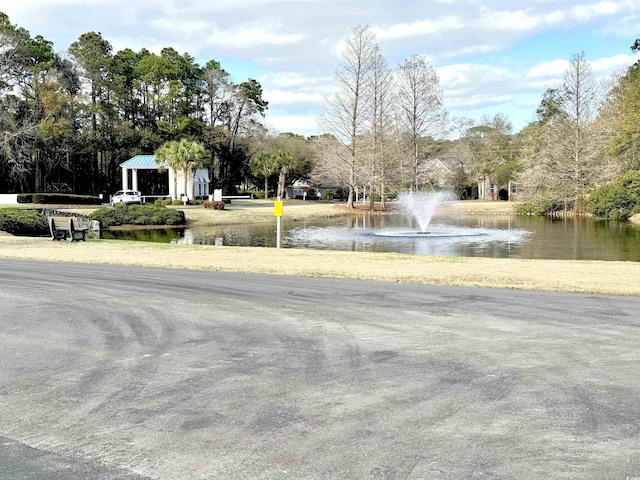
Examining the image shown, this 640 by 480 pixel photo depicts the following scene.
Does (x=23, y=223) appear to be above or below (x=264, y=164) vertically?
below

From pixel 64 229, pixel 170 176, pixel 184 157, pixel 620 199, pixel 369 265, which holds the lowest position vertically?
pixel 369 265

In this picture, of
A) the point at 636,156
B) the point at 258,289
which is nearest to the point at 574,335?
the point at 258,289

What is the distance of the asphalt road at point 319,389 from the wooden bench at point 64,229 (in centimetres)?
1573

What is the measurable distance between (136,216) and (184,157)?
809 inches

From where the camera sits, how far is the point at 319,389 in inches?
233

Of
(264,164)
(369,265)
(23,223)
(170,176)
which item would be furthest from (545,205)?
(369,265)

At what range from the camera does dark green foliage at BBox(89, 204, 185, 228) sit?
43.2 meters

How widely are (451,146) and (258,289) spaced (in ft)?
302

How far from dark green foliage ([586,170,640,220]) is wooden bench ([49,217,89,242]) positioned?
134 ft

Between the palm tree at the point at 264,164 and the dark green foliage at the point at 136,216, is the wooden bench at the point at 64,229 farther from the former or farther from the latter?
the palm tree at the point at 264,164

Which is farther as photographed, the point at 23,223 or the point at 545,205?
the point at 545,205

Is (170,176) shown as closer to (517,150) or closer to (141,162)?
(141,162)

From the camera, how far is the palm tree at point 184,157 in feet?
208

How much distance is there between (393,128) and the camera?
71688 millimetres
